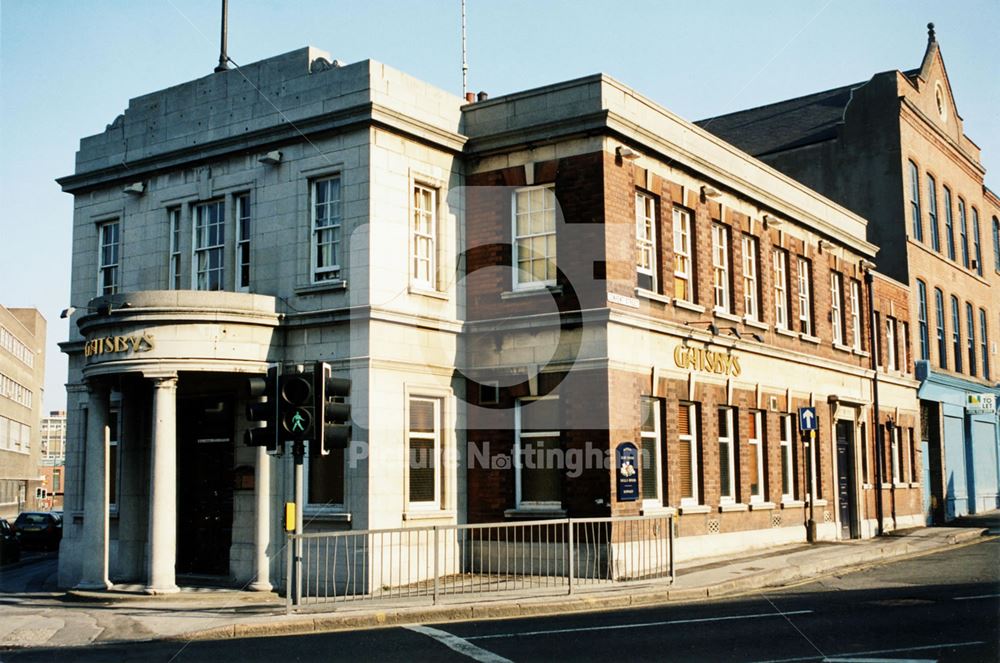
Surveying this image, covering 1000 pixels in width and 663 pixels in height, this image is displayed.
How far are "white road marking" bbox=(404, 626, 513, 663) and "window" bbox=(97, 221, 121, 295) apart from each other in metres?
12.7

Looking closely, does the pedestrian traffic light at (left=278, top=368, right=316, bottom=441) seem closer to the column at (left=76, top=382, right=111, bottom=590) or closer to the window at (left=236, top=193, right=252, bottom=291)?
the column at (left=76, top=382, right=111, bottom=590)

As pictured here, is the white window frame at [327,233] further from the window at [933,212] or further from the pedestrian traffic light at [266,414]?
the window at [933,212]

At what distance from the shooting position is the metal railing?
18.3 meters

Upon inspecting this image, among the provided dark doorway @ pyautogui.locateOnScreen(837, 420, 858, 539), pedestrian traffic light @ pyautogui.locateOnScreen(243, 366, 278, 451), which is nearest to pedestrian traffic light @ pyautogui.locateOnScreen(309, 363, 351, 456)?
pedestrian traffic light @ pyautogui.locateOnScreen(243, 366, 278, 451)

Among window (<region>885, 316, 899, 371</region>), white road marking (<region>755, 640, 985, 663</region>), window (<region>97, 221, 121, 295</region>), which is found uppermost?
window (<region>97, 221, 121, 295</region>)

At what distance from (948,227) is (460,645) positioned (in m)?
35.0

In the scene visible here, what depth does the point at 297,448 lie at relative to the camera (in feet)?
49.2

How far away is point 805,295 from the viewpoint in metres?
29.8

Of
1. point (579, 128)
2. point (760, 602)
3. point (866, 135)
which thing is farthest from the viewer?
point (866, 135)

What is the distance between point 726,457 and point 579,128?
8.94 meters

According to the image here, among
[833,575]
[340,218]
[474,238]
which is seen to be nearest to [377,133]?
[340,218]

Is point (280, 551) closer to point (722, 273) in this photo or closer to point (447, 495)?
point (447, 495)

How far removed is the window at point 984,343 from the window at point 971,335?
0.83 m

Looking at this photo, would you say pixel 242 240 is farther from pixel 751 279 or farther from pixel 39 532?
pixel 39 532
